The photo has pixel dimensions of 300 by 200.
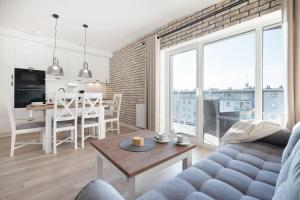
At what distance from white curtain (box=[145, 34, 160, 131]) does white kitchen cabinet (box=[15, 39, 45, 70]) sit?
9.76ft

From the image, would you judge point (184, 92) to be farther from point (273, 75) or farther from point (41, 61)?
point (41, 61)

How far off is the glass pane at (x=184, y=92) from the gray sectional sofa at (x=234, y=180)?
1.79 meters

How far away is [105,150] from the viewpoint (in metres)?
1.36

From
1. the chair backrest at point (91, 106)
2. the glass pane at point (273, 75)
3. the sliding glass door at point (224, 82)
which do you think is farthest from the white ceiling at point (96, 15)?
the chair backrest at point (91, 106)

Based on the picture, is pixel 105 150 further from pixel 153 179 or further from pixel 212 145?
pixel 212 145

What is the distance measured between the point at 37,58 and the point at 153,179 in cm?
439

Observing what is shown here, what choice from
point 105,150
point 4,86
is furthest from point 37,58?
point 105,150

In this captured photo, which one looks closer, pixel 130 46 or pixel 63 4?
pixel 63 4

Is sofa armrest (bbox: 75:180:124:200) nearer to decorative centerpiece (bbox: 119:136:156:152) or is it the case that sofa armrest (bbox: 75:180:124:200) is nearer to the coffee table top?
the coffee table top

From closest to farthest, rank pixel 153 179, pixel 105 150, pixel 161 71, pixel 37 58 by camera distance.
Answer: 1. pixel 105 150
2. pixel 153 179
3. pixel 161 71
4. pixel 37 58

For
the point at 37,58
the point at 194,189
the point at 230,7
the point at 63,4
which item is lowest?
the point at 194,189

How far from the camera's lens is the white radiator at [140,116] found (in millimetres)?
3945

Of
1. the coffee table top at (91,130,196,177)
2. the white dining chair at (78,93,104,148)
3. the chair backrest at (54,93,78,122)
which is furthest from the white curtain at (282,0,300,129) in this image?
the chair backrest at (54,93,78,122)

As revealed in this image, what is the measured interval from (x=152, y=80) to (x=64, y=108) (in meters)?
1.89
